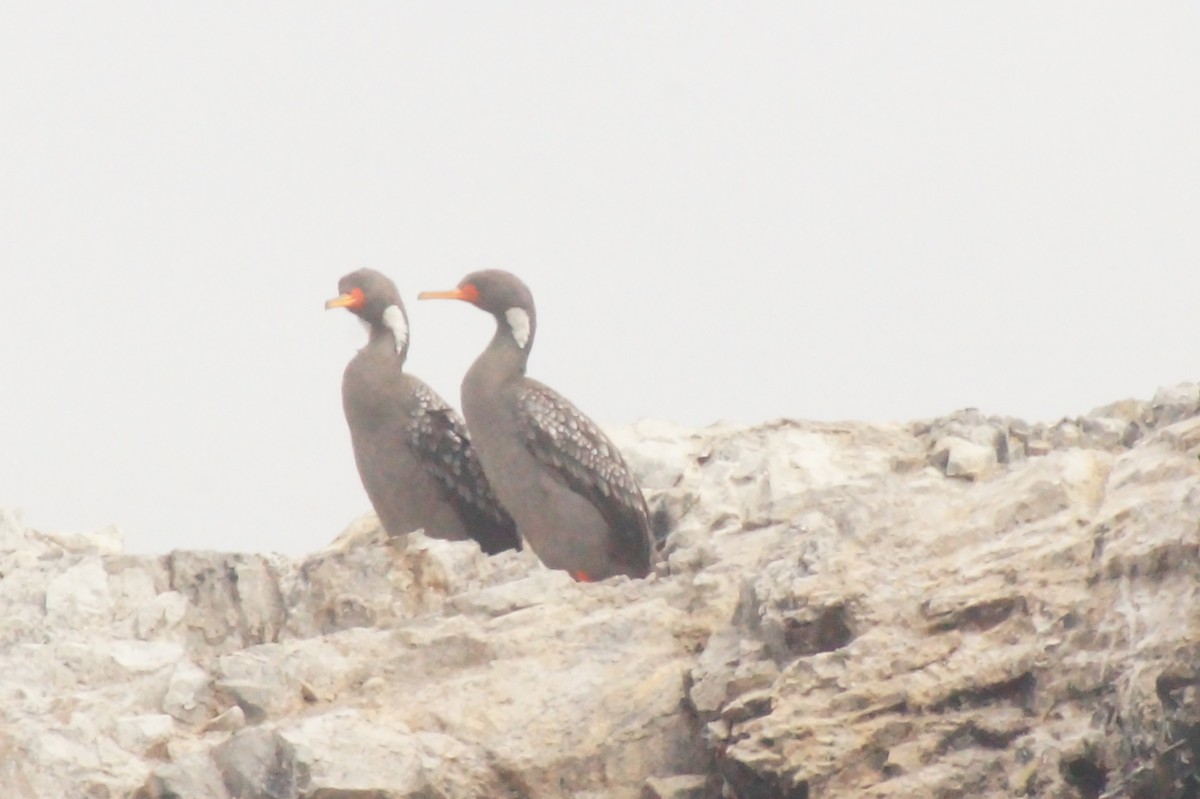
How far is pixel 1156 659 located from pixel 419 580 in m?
5.04

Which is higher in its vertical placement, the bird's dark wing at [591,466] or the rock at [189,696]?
the bird's dark wing at [591,466]

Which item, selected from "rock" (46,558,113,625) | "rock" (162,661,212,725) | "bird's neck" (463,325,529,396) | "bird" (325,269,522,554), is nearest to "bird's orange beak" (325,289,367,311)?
"bird" (325,269,522,554)

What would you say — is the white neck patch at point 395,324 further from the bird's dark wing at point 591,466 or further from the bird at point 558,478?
the bird's dark wing at point 591,466

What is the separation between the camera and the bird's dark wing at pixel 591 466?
1291 cm

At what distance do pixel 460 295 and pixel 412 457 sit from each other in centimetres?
120

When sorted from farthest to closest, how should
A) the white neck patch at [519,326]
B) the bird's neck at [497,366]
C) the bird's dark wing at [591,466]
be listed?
the white neck patch at [519,326] < the bird's neck at [497,366] < the bird's dark wing at [591,466]

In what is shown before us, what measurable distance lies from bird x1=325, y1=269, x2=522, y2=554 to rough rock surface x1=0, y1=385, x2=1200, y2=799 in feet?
10.0

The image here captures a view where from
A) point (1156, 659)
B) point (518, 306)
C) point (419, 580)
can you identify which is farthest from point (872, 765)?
point (518, 306)

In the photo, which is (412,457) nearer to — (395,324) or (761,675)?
(395,324)

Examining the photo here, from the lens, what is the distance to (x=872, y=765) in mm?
7926

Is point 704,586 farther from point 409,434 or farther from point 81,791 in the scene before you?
point 409,434

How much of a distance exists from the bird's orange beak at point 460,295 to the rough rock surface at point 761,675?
319 centimetres

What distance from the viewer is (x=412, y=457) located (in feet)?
46.5

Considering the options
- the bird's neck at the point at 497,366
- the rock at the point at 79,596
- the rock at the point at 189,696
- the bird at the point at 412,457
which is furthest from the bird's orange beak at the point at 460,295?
the rock at the point at 189,696
